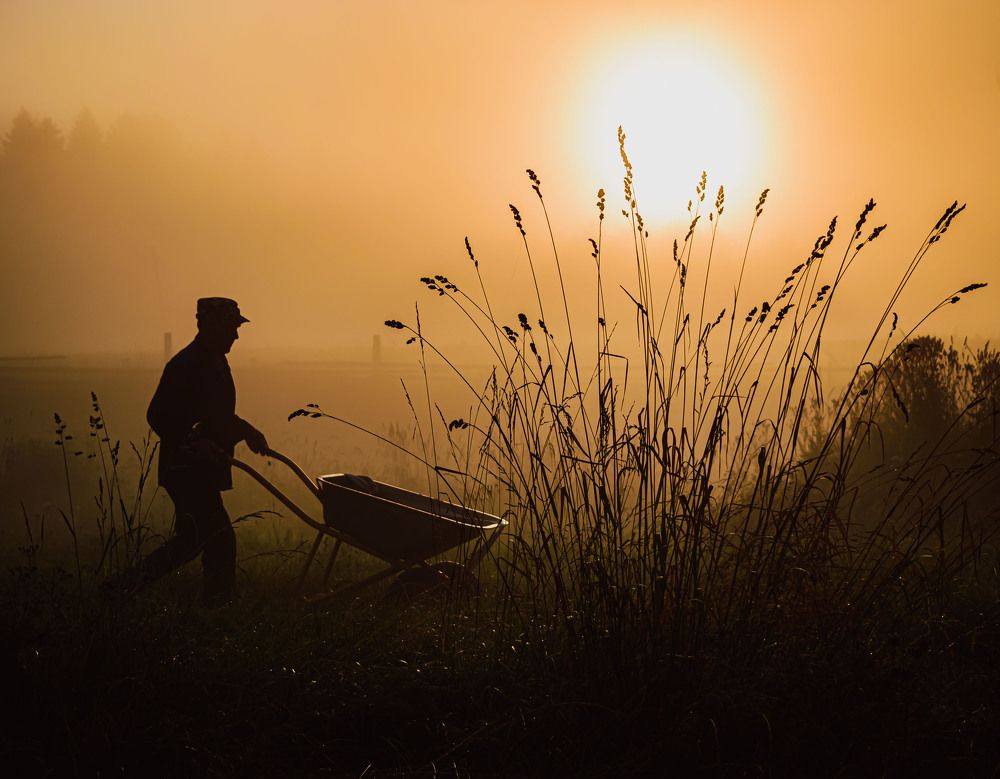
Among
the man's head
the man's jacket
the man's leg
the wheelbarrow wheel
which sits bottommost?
the wheelbarrow wheel

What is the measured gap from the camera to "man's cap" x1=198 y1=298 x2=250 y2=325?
4.85m

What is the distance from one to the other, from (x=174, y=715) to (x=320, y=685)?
1.52 ft

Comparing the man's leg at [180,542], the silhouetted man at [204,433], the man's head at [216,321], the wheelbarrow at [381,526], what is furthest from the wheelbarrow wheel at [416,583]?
the man's head at [216,321]

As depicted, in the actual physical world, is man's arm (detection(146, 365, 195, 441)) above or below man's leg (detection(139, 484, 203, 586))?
above

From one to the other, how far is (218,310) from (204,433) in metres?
0.63

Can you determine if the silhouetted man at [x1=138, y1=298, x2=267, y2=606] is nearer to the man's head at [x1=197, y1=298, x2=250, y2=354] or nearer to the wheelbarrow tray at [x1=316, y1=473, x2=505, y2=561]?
the man's head at [x1=197, y1=298, x2=250, y2=354]

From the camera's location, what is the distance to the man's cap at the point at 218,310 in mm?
4848

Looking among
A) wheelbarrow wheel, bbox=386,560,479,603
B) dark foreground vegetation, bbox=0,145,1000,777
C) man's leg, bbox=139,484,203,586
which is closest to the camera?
dark foreground vegetation, bbox=0,145,1000,777

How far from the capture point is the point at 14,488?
1103 cm

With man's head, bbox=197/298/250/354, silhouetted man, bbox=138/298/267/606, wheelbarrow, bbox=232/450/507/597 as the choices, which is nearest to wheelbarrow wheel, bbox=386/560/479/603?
wheelbarrow, bbox=232/450/507/597

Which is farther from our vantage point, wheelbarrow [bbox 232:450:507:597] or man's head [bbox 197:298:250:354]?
man's head [bbox 197:298:250:354]

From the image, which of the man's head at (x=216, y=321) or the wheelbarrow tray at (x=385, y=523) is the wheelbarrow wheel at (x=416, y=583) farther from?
the man's head at (x=216, y=321)

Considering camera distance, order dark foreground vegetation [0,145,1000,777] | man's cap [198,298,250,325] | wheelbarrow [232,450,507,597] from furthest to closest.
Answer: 1. man's cap [198,298,250,325]
2. wheelbarrow [232,450,507,597]
3. dark foreground vegetation [0,145,1000,777]

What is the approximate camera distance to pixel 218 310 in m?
4.87
